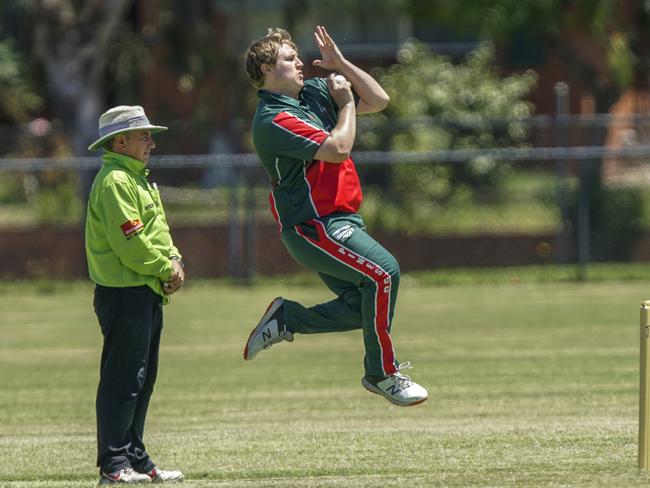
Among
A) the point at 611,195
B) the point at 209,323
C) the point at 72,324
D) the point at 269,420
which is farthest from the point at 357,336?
the point at 611,195

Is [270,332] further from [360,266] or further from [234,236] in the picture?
[234,236]

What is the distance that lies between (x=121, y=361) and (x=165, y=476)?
674mm

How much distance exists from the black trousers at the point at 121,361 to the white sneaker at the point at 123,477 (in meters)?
0.03

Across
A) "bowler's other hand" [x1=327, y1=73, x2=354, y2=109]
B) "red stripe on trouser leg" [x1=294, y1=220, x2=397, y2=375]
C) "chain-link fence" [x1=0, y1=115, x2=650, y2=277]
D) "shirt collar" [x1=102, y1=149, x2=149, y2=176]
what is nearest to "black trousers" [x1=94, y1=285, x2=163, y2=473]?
"shirt collar" [x1=102, y1=149, x2=149, y2=176]

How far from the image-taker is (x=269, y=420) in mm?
9492

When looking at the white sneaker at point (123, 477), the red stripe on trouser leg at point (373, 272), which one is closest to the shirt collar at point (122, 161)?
the red stripe on trouser leg at point (373, 272)

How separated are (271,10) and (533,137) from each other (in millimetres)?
6506

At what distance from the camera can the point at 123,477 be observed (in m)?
7.06

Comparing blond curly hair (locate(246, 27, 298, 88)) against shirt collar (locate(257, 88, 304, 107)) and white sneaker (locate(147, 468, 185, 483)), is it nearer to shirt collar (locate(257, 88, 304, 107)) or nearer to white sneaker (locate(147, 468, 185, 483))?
shirt collar (locate(257, 88, 304, 107))

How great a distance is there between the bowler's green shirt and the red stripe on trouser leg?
76 cm

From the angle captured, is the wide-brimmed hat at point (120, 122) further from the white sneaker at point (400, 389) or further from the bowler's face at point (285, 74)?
the white sneaker at point (400, 389)

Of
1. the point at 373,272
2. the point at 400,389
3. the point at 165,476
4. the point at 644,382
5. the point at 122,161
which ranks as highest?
the point at 122,161

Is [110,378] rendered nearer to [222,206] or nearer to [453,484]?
[453,484]

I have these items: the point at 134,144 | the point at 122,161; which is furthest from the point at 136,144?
the point at 122,161
